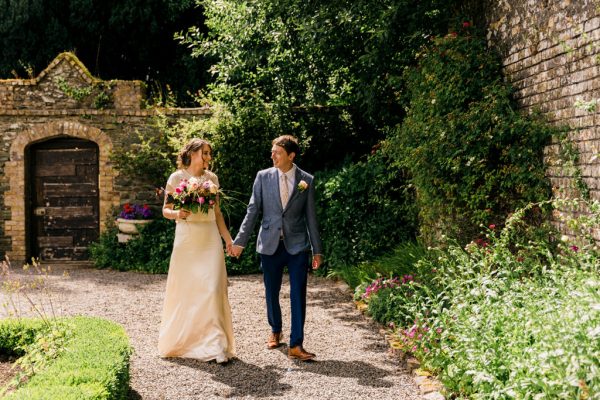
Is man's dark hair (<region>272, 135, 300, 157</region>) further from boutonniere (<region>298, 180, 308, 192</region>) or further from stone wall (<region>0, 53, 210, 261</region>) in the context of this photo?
stone wall (<region>0, 53, 210, 261</region>)

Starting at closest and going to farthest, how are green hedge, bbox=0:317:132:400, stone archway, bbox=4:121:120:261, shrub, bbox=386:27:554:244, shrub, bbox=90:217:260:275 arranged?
green hedge, bbox=0:317:132:400
shrub, bbox=386:27:554:244
shrub, bbox=90:217:260:275
stone archway, bbox=4:121:120:261

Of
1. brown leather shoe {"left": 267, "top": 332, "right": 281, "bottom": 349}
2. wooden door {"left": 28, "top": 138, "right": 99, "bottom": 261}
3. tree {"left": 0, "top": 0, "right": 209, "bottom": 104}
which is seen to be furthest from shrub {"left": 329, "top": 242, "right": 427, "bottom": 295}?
tree {"left": 0, "top": 0, "right": 209, "bottom": 104}

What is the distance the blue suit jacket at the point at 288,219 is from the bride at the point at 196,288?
333mm

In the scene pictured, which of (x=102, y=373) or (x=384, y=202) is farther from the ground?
(x=384, y=202)

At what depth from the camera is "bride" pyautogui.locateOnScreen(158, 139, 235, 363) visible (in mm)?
6211

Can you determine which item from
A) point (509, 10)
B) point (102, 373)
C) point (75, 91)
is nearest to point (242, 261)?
point (75, 91)

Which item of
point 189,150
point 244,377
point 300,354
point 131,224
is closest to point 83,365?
point 244,377

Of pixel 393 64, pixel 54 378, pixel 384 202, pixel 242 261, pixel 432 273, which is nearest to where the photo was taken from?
pixel 54 378

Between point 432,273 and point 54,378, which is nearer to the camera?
point 54,378

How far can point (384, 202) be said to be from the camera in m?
10.7

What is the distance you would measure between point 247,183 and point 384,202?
2.77m

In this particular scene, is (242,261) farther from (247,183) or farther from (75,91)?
(75,91)

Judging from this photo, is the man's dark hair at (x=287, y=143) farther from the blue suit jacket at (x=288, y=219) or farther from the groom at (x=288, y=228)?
the blue suit jacket at (x=288, y=219)

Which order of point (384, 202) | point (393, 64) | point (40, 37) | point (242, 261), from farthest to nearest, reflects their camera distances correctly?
point (40, 37), point (242, 261), point (384, 202), point (393, 64)
